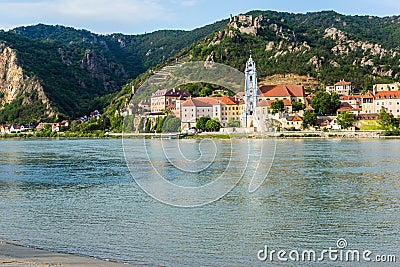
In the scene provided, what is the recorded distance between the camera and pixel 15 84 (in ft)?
380

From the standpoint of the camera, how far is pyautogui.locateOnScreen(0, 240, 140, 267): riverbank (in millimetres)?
8367

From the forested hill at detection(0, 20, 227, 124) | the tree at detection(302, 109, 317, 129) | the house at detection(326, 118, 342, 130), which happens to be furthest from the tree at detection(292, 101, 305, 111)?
the forested hill at detection(0, 20, 227, 124)

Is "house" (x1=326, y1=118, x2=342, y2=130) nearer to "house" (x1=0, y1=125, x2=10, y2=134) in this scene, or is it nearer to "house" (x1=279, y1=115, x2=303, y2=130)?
"house" (x1=279, y1=115, x2=303, y2=130)

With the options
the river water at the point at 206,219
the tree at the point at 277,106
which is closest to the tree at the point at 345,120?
the tree at the point at 277,106

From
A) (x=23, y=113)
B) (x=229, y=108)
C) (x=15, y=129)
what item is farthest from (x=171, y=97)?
(x=23, y=113)

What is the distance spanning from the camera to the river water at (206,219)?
32.1 ft

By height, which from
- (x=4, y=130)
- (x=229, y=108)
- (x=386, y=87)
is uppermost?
(x=386, y=87)

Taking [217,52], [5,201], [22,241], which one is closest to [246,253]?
[22,241]

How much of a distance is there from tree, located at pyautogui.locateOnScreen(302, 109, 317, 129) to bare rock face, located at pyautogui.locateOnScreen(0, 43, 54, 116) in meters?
54.9

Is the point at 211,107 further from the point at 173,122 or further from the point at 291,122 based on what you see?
the point at 291,122

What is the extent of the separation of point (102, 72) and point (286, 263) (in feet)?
464

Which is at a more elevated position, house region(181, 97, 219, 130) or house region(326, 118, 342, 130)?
house region(181, 97, 219, 130)

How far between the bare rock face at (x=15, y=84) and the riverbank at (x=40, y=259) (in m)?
94.3

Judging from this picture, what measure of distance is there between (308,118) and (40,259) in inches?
2074
